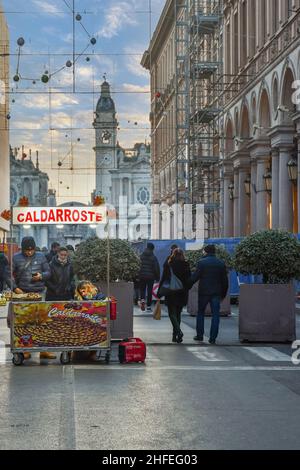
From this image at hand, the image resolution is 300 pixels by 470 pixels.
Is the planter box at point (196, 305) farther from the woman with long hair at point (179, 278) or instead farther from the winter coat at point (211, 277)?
the winter coat at point (211, 277)

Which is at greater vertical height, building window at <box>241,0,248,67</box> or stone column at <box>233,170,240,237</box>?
building window at <box>241,0,248,67</box>

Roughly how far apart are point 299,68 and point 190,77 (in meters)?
20.0

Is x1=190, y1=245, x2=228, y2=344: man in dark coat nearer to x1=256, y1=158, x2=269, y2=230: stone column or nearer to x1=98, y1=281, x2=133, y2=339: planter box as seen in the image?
x1=98, y1=281, x2=133, y2=339: planter box

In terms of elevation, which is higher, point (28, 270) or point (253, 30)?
point (253, 30)

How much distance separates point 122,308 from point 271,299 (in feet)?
8.18

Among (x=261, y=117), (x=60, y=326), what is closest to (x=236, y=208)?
(x=261, y=117)

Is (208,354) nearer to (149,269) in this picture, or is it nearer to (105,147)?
(149,269)

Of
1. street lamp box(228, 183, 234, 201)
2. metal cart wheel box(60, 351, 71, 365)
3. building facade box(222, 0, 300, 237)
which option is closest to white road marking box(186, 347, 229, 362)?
metal cart wheel box(60, 351, 71, 365)

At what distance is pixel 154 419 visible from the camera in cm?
995

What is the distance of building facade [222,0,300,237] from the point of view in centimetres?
3488

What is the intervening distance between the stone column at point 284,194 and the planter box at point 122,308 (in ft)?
60.1

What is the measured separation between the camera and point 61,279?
53.3ft

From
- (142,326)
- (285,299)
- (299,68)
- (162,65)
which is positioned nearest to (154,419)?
(285,299)

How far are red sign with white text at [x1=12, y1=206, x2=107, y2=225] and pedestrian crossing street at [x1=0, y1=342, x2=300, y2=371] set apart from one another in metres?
1.96
